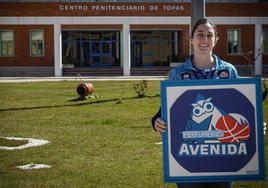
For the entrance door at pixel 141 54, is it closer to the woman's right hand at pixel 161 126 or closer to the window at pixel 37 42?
the window at pixel 37 42

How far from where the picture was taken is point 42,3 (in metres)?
42.7

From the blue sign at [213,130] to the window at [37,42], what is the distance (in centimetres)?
3965

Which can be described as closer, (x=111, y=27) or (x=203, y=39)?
(x=203, y=39)

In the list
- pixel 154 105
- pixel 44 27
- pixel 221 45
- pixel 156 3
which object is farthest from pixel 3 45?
pixel 154 105

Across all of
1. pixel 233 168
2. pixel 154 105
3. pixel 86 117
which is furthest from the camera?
pixel 154 105

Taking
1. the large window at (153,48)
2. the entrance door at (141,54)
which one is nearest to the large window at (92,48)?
the entrance door at (141,54)

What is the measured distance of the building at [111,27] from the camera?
42625mm

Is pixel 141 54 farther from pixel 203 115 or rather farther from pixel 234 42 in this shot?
pixel 203 115

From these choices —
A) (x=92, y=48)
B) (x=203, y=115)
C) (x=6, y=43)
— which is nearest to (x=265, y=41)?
(x=92, y=48)

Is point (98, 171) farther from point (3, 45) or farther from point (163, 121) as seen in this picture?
point (3, 45)

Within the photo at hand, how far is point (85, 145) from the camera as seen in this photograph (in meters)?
10.1

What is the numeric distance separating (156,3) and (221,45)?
634cm

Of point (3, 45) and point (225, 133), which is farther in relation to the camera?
point (3, 45)

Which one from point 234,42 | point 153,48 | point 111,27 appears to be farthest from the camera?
point 153,48
